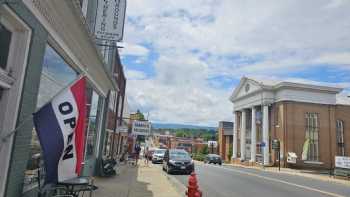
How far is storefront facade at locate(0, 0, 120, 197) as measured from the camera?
17.1 feet

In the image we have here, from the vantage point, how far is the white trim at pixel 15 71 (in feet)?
17.2

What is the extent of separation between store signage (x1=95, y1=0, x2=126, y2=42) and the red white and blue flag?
6860 mm

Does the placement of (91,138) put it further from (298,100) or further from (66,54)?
(298,100)

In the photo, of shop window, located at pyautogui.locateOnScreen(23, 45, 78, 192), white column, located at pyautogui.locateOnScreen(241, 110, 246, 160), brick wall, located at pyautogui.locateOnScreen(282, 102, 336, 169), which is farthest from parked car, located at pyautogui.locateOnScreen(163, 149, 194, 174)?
white column, located at pyautogui.locateOnScreen(241, 110, 246, 160)

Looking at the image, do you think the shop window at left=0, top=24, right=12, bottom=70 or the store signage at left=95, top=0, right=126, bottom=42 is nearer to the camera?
the shop window at left=0, top=24, right=12, bottom=70

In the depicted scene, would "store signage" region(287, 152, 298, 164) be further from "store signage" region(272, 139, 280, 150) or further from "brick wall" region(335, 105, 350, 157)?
"brick wall" region(335, 105, 350, 157)

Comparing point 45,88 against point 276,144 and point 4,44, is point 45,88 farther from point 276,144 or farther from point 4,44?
point 276,144

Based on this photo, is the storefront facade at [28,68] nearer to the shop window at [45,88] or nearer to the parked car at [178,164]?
the shop window at [45,88]

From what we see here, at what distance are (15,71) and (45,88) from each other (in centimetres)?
152

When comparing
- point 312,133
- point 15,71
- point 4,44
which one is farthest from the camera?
point 312,133

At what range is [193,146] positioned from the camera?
406ft

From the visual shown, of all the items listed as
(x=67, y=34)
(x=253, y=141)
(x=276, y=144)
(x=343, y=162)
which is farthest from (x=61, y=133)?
(x=253, y=141)

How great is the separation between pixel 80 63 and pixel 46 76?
2380mm

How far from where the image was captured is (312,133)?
51.4m
